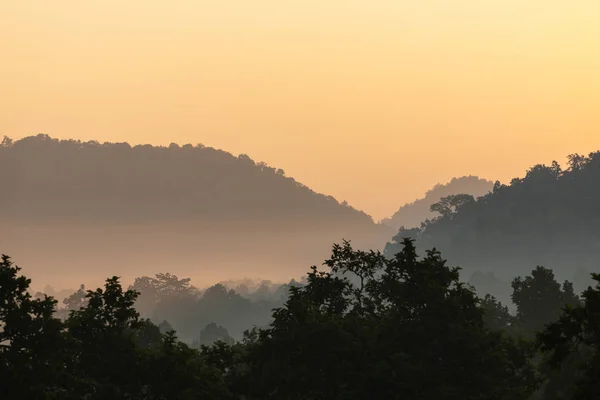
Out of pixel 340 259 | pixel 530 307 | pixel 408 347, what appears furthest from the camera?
pixel 530 307

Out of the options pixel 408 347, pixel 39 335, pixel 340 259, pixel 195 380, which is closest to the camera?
pixel 39 335

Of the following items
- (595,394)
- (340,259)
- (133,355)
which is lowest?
(595,394)

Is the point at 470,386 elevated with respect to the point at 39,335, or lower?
lower

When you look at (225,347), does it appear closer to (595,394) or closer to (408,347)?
(408,347)

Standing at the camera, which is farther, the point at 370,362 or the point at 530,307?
the point at 530,307

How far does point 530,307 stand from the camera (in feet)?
373

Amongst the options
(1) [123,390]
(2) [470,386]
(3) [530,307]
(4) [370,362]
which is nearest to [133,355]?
(1) [123,390]

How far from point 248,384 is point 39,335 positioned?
14.2 m

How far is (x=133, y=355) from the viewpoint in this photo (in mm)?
53750

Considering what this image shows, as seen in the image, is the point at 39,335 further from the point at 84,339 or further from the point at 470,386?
the point at 470,386

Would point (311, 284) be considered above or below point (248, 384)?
above

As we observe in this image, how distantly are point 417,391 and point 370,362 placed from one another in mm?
2816

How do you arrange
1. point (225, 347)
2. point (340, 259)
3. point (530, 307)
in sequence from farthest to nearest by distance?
point (530, 307)
point (340, 259)
point (225, 347)

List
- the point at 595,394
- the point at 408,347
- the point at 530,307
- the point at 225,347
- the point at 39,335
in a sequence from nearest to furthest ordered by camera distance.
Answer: the point at 595,394, the point at 39,335, the point at 408,347, the point at 225,347, the point at 530,307
